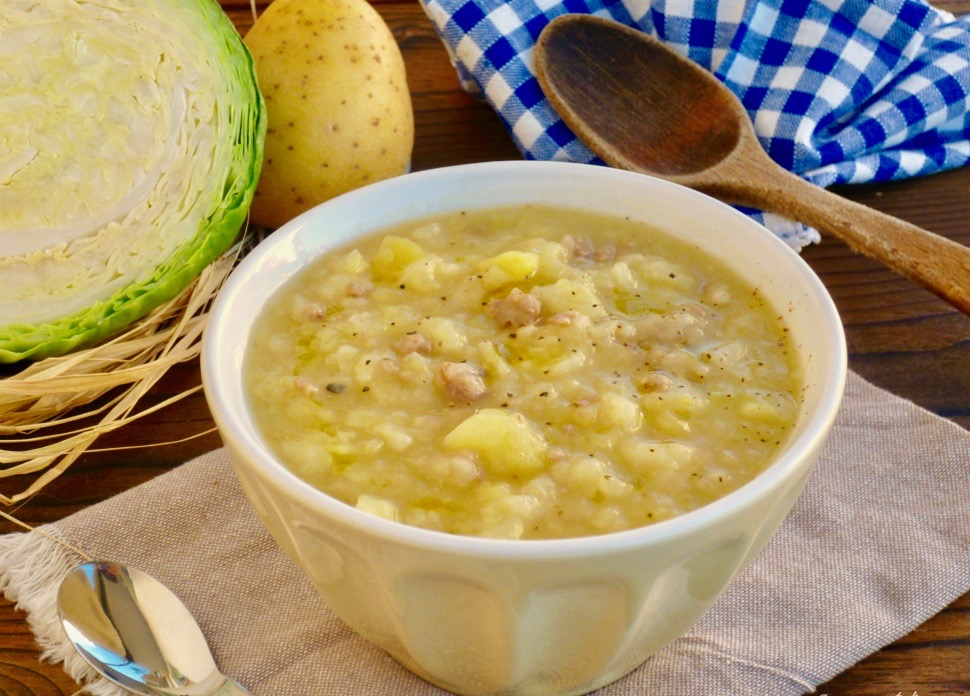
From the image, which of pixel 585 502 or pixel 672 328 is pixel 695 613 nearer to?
pixel 585 502

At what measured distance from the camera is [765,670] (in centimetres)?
164

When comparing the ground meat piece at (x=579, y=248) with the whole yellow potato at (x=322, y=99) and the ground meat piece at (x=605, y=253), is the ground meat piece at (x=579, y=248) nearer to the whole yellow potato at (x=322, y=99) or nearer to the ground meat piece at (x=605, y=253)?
the ground meat piece at (x=605, y=253)

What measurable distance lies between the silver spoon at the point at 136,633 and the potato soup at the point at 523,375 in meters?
0.41

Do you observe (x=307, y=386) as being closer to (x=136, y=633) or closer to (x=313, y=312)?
(x=313, y=312)

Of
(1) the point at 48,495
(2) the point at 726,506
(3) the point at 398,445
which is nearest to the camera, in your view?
(2) the point at 726,506

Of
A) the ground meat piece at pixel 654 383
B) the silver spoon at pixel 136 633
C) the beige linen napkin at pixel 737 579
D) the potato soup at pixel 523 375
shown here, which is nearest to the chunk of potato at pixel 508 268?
the potato soup at pixel 523 375

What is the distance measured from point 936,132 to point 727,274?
1.55 meters

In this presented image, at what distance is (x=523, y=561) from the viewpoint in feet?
4.05

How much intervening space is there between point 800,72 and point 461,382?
6.17ft

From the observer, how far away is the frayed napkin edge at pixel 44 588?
1.67 m

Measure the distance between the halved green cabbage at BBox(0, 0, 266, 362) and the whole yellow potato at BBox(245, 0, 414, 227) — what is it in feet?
0.64

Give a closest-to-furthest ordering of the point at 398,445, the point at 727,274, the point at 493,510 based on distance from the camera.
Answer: the point at 493,510 → the point at 398,445 → the point at 727,274

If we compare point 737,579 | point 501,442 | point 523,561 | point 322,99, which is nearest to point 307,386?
point 501,442

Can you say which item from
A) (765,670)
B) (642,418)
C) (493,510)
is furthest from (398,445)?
(765,670)
